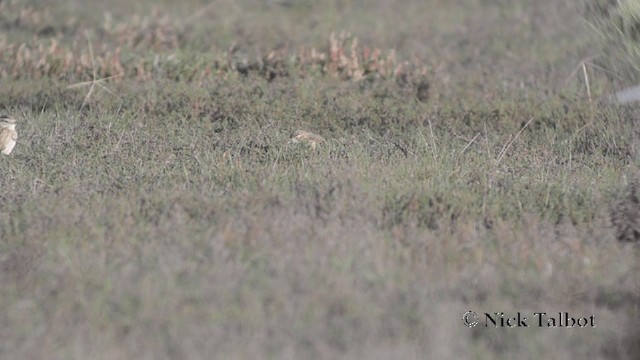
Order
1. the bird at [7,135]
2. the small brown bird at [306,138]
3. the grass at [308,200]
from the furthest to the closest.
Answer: the small brown bird at [306,138]
the bird at [7,135]
the grass at [308,200]

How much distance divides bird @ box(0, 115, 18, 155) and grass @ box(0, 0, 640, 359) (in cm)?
9

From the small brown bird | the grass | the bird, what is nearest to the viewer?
the grass

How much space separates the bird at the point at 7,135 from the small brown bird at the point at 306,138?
7.30ft

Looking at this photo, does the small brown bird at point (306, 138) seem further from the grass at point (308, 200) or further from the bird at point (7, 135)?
the bird at point (7, 135)

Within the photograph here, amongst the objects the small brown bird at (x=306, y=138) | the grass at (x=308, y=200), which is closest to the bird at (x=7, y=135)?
the grass at (x=308, y=200)

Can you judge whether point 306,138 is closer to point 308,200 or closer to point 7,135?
point 308,200

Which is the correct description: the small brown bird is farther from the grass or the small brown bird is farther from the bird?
the bird

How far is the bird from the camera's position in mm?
8578

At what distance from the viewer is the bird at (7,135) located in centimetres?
858

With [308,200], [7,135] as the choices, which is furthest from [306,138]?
[7,135]

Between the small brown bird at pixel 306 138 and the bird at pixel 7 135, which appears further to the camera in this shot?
the small brown bird at pixel 306 138

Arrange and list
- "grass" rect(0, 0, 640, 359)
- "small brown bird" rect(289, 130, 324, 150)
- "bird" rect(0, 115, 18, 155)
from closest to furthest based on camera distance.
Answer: "grass" rect(0, 0, 640, 359), "bird" rect(0, 115, 18, 155), "small brown bird" rect(289, 130, 324, 150)

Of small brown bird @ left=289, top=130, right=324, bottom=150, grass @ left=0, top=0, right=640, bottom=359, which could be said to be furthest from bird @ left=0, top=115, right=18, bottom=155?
small brown bird @ left=289, top=130, right=324, bottom=150

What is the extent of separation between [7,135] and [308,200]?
124 inches
